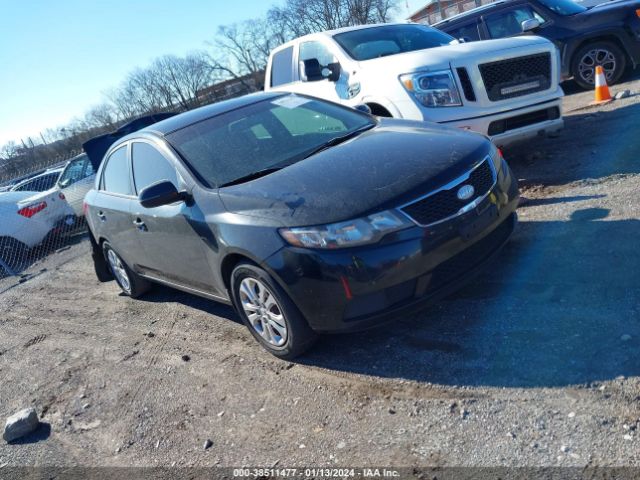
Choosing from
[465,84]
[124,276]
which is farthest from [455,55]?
[124,276]

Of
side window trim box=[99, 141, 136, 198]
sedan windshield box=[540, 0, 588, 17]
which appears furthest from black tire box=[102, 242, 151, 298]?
sedan windshield box=[540, 0, 588, 17]

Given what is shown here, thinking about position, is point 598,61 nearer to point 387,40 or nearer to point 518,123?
point 387,40

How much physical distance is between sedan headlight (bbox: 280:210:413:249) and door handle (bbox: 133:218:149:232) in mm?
2183

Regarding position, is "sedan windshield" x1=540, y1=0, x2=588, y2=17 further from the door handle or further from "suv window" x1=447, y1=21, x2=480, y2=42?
the door handle

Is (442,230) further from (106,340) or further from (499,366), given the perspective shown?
(106,340)

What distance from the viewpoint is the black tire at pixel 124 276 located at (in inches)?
231

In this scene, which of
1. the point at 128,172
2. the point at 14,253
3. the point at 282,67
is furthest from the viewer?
the point at 14,253

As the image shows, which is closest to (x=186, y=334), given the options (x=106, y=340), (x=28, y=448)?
(x=106, y=340)

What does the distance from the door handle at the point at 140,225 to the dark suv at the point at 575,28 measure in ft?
22.4

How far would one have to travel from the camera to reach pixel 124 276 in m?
6.08

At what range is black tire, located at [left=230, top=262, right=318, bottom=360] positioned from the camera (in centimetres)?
346

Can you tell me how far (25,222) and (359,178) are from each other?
9.68 metres

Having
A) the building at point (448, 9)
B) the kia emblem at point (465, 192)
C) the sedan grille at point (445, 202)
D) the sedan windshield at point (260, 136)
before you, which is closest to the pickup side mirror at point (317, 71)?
the sedan windshield at point (260, 136)

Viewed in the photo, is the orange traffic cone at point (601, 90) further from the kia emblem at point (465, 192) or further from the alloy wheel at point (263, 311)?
the alloy wheel at point (263, 311)
